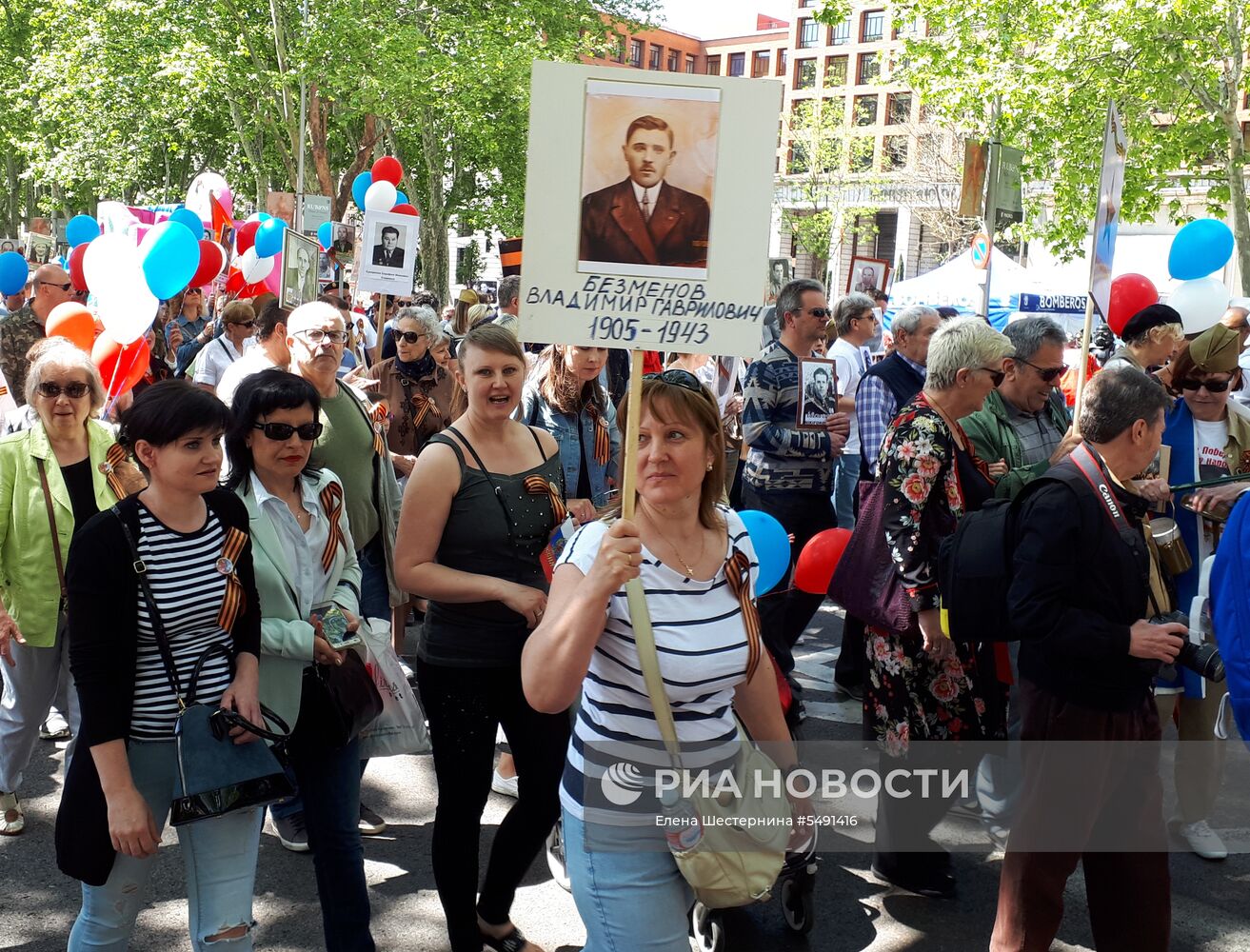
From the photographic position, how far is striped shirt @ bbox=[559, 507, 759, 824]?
2646 mm

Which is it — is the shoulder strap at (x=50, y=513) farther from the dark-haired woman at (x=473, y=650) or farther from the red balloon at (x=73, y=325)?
the red balloon at (x=73, y=325)

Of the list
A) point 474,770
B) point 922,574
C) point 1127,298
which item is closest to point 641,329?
point 474,770

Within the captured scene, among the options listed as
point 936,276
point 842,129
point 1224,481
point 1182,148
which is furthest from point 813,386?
point 842,129

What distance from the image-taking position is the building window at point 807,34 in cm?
7856

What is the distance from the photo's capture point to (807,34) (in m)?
79.1

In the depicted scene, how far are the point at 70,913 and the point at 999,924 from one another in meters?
2.83

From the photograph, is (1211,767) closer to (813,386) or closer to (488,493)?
(813,386)

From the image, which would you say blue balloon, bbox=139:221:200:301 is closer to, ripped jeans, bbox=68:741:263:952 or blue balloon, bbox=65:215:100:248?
ripped jeans, bbox=68:741:263:952

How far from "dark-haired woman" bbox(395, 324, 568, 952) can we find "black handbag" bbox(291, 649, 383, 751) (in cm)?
29

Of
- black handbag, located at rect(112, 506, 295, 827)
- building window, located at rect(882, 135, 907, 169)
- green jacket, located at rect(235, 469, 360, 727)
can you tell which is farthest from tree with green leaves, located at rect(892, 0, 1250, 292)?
building window, located at rect(882, 135, 907, 169)

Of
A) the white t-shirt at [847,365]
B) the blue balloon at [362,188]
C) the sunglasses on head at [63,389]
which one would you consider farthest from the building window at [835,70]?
the sunglasses on head at [63,389]

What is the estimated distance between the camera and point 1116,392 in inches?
136

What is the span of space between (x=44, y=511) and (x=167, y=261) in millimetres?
2493

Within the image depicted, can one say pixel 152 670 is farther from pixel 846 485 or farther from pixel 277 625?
pixel 846 485
